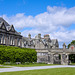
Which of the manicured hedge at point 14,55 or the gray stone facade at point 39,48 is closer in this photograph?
the manicured hedge at point 14,55

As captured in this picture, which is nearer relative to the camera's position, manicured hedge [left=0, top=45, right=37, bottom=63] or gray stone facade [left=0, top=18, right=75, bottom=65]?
manicured hedge [left=0, top=45, right=37, bottom=63]

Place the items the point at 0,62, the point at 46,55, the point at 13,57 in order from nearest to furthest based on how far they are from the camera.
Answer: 1. the point at 0,62
2. the point at 13,57
3. the point at 46,55

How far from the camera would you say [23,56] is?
1858 inches

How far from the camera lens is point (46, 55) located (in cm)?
5816

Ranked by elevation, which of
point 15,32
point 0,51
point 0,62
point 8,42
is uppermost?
point 15,32

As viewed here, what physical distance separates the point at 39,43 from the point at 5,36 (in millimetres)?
31838

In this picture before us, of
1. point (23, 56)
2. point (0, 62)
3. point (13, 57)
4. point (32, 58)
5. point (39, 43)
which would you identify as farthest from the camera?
point (39, 43)

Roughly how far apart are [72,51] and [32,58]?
13.9 m

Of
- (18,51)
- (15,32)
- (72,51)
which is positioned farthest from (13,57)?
(72,51)

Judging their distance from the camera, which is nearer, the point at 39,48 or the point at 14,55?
the point at 14,55

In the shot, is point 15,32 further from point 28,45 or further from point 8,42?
point 28,45

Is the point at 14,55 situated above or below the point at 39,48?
below

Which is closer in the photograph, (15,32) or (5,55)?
(5,55)

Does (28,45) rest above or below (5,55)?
above
